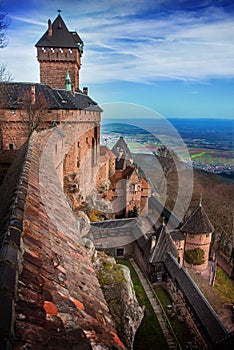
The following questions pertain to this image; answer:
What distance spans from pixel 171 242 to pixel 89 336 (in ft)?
61.2

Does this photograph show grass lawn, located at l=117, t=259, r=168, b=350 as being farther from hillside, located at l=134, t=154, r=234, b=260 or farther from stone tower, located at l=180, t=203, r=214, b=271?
hillside, located at l=134, t=154, r=234, b=260

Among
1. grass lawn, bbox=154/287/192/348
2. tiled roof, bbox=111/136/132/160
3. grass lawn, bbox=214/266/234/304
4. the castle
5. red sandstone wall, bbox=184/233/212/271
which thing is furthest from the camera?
tiled roof, bbox=111/136/132/160

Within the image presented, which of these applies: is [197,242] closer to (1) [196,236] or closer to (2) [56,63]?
(1) [196,236]

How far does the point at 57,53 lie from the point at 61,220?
956 inches

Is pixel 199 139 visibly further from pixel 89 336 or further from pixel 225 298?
pixel 89 336

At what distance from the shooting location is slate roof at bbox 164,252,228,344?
12727mm

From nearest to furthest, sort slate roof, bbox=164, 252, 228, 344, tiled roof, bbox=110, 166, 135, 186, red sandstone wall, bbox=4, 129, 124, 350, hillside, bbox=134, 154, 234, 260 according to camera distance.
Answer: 1. red sandstone wall, bbox=4, 129, 124, 350
2. slate roof, bbox=164, 252, 228, 344
3. tiled roof, bbox=110, 166, 135, 186
4. hillside, bbox=134, 154, 234, 260

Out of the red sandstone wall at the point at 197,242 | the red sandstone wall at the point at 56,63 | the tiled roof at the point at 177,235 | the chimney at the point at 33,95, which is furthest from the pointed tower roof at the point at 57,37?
the red sandstone wall at the point at 197,242

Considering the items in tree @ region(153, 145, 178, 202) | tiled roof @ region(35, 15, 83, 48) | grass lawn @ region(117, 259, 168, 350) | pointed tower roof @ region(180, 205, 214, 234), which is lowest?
grass lawn @ region(117, 259, 168, 350)

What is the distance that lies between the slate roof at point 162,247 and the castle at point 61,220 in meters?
0.09

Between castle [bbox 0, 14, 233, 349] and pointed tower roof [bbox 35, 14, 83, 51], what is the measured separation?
0.30ft

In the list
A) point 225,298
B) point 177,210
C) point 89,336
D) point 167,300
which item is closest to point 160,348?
point 167,300

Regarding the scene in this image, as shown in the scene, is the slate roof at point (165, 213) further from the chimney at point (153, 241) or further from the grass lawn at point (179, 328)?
the grass lawn at point (179, 328)

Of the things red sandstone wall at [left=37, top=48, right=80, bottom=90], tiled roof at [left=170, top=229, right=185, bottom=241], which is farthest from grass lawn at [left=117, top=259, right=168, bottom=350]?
red sandstone wall at [left=37, top=48, right=80, bottom=90]
